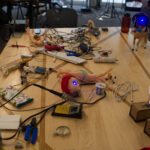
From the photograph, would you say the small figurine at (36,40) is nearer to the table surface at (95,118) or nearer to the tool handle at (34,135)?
the table surface at (95,118)

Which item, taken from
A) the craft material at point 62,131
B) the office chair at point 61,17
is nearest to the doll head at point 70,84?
the craft material at point 62,131

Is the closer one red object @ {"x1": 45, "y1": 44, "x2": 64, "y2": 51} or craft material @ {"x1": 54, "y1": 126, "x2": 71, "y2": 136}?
craft material @ {"x1": 54, "y1": 126, "x2": 71, "y2": 136}

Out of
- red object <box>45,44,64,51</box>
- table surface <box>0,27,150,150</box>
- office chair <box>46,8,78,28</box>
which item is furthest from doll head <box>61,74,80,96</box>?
office chair <box>46,8,78,28</box>

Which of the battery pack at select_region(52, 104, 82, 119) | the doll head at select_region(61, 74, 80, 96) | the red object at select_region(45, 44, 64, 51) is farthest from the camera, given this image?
the red object at select_region(45, 44, 64, 51)

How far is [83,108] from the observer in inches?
40.3

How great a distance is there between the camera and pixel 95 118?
96 cm

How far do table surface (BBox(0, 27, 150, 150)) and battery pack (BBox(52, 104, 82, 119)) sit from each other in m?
0.02

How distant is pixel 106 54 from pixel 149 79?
0.45 meters

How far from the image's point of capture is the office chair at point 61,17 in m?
2.60

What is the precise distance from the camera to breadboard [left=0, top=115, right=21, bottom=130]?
881mm

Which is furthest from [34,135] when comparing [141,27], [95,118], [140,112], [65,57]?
[141,27]

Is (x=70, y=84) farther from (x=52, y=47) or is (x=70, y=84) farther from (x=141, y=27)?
(x=141, y=27)

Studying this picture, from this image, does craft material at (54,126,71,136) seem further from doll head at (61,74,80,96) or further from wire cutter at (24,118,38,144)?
doll head at (61,74,80,96)

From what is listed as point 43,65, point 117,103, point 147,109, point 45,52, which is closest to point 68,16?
point 45,52
